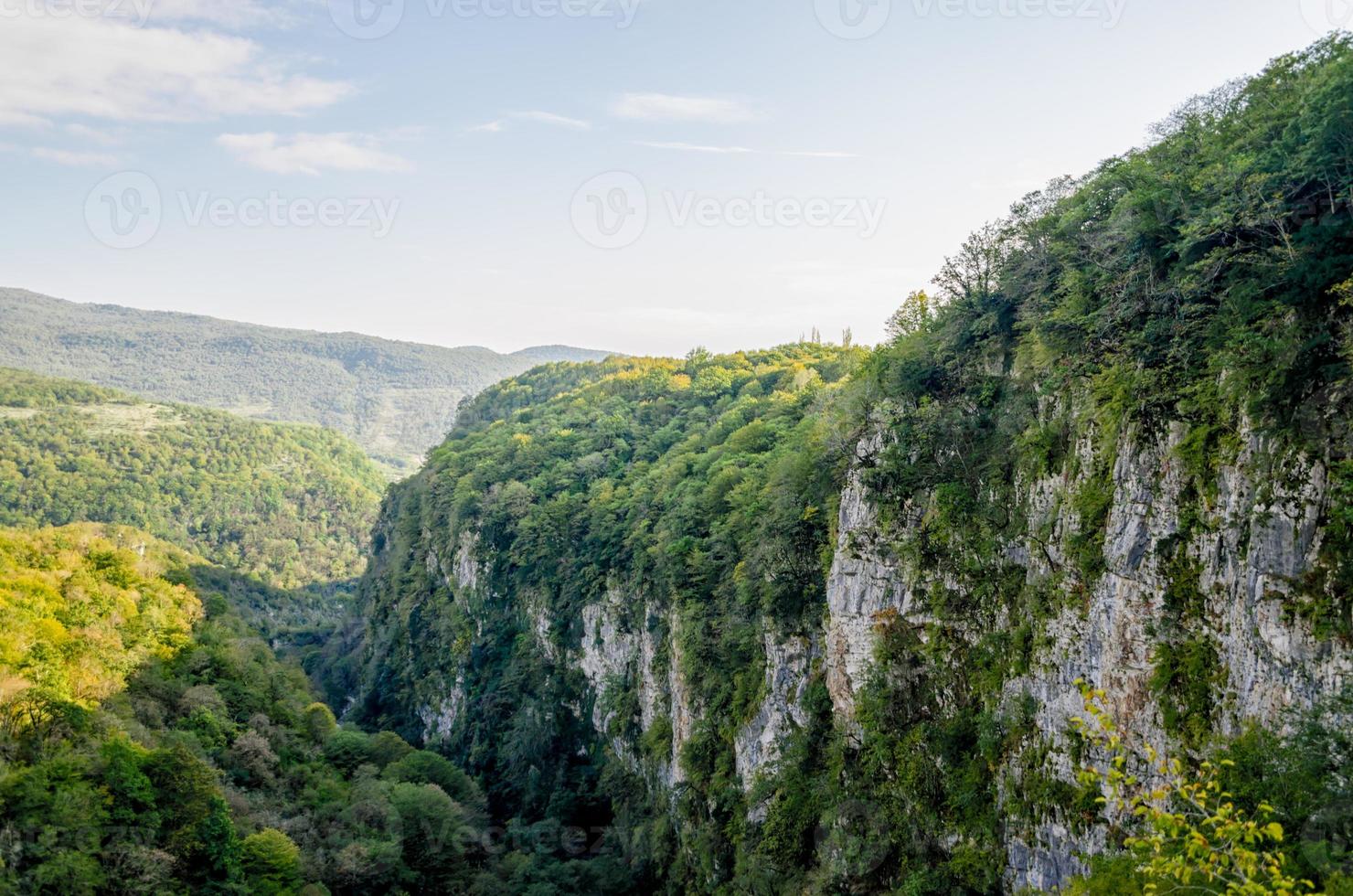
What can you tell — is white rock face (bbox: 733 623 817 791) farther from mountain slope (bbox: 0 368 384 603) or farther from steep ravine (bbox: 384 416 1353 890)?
mountain slope (bbox: 0 368 384 603)

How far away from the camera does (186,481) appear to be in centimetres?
13312

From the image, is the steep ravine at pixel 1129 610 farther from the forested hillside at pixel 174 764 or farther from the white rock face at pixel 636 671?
the forested hillside at pixel 174 764

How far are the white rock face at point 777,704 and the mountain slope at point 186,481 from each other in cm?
10489

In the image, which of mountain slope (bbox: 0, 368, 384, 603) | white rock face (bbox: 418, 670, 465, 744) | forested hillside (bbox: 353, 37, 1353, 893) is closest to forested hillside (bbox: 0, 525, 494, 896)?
forested hillside (bbox: 353, 37, 1353, 893)

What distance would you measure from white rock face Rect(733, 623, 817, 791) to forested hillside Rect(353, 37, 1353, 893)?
0.46ft

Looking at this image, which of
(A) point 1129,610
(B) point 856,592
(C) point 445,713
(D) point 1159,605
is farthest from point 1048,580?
(C) point 445,713

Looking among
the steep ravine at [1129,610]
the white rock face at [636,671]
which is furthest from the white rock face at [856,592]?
the white rock face at [636,671]

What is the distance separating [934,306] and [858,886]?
60.8ft

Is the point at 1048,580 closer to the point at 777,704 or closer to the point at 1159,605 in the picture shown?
the point at 1159,605

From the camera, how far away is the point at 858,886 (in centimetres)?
2427

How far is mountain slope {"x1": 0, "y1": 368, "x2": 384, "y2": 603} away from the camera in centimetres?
11575

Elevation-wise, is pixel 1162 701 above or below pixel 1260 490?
below

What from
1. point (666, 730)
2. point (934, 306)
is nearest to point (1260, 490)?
point (934, 306)

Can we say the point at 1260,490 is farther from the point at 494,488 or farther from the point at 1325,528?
the point at 494,488
